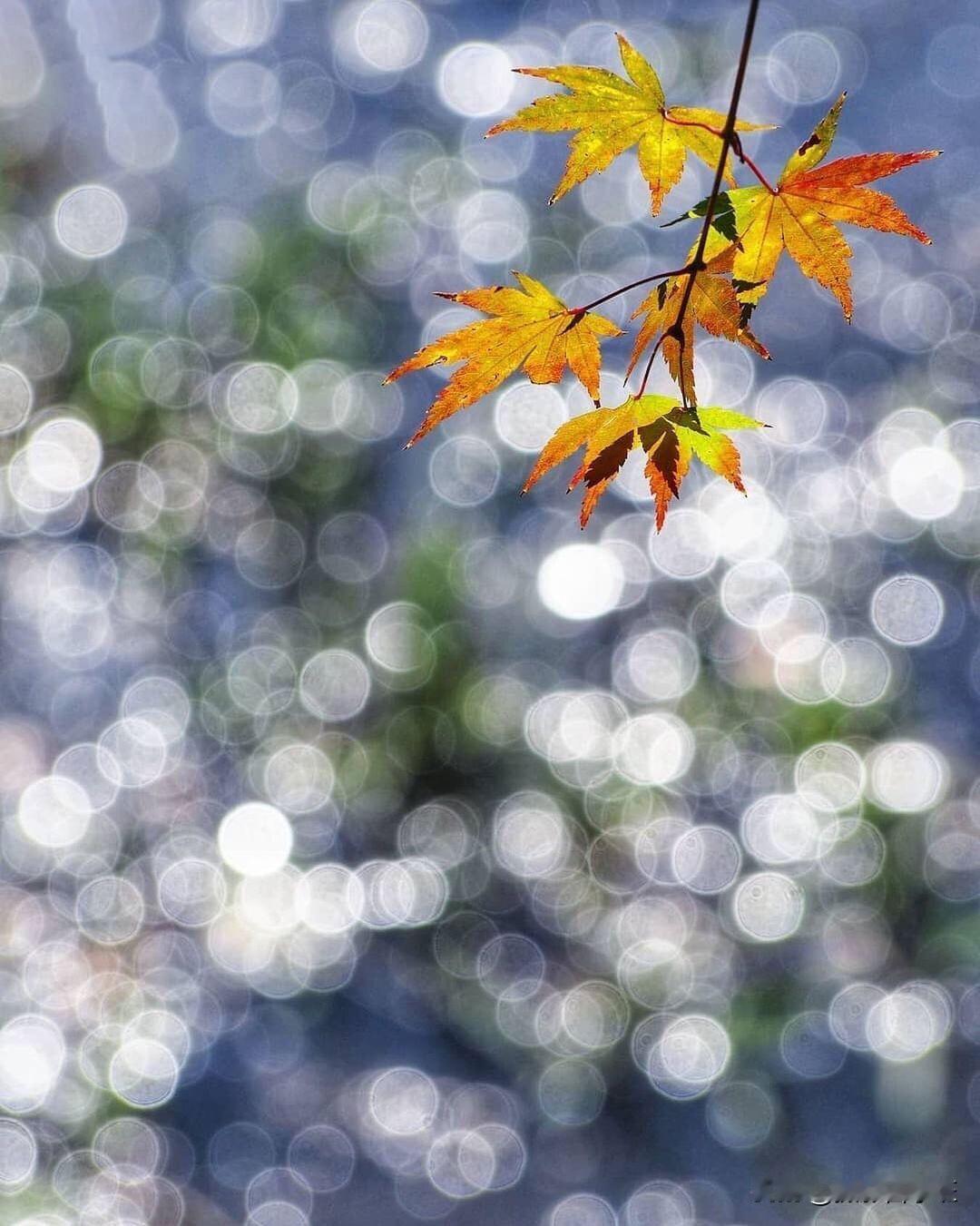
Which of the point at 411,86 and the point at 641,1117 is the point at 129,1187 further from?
the point at 411,86

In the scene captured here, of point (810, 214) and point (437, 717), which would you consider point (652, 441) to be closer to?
point (810, 214)

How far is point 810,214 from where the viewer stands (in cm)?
62

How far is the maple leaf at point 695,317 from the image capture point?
0.62 meters

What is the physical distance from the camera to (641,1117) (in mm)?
4109

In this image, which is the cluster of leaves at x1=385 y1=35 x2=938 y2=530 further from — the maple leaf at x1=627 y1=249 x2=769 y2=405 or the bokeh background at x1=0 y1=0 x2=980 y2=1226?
the bokeh background at x1=0 y1=0 x2=980 y2=1226

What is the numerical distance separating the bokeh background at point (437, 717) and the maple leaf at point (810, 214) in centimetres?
382

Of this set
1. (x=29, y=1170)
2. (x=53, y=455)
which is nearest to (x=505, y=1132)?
(x=29, y=1170)

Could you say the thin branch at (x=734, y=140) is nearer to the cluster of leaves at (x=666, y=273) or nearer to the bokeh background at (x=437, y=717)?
the cluster of leaves at (x=666, y=273)

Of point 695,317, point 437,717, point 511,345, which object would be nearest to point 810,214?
point 695,317

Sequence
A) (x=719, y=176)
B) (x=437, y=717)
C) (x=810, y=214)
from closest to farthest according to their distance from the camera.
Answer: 1. (x=719, y=176)
2. (x=810, y=214)
3. (x=437, y=717)

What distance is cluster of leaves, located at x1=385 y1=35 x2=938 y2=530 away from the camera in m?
0.59

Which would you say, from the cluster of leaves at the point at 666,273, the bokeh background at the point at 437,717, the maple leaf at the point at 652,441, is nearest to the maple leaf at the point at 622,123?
the cluster of leaves at the point at 666,273

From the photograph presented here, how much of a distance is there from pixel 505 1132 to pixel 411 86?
5.17m

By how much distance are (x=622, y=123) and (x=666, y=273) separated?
0.37ft
